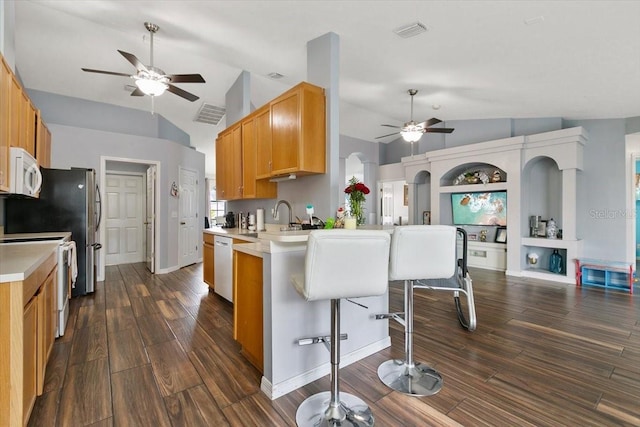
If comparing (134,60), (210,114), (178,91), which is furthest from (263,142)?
(210,114)

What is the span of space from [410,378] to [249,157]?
3.14 metres

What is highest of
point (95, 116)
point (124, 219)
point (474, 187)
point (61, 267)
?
point (95, 116)

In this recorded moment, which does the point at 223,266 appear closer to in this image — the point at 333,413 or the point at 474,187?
the point at 333,413

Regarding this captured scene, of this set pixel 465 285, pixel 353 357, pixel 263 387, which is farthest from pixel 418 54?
pixel 263 387

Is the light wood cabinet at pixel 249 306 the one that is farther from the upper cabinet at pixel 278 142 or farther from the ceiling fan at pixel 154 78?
the ceiling fan at pixel 154 78

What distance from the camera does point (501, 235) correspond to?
571 cm

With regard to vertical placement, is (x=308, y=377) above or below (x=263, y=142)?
below

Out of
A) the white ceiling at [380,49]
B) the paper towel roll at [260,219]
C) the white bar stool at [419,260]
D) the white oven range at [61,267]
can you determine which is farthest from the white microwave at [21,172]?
the white bar stool at [419,260]

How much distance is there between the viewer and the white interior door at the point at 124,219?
6027 millimetres

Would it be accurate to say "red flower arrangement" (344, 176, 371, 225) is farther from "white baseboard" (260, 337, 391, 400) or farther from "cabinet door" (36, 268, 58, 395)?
"cabinet door" (36, 268, 58, 395)

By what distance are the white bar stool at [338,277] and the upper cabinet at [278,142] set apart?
5.25 ft

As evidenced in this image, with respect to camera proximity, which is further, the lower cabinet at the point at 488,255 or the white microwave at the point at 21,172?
the lower cabinet at the point at 488,255

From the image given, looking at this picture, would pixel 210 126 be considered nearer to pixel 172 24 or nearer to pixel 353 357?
pixel 172 24

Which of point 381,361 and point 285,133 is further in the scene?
point 285,133
